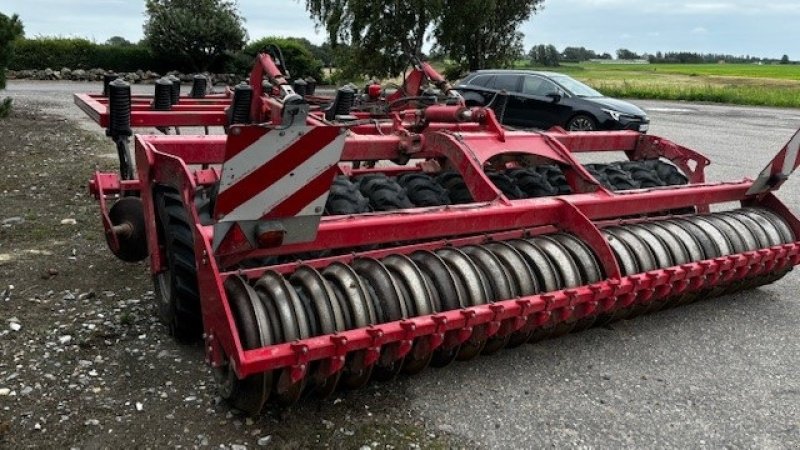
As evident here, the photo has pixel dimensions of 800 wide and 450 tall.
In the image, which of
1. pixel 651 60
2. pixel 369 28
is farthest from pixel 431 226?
pixel 651 60

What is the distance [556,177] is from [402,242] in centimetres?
156

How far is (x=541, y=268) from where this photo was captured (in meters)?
3.57

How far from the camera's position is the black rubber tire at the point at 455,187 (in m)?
4.33

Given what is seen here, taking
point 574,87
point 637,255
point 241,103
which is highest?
point 574,87

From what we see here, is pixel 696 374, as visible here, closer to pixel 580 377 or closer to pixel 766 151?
pixel 580 377

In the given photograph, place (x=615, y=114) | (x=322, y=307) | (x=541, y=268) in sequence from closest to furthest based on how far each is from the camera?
(x=322, y=307) → (x=541, y=268) → (x=615, y=114)

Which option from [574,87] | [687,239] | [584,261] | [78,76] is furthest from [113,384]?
[78,76]

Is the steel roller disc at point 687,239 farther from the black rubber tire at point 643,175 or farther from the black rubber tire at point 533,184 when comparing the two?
the black rubber tire at point 643,175

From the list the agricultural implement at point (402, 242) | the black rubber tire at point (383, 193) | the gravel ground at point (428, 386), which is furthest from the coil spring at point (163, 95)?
the black rubber tire at point (383, 193)

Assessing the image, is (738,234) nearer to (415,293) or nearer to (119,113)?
(415,293)

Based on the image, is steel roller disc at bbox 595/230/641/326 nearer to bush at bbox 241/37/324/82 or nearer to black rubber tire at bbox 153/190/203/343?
black rubber tire at bbox 153/190/203/343

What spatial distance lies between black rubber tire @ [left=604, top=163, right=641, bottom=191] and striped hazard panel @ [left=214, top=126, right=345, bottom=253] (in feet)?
8.76

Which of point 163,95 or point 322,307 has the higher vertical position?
point 163,95

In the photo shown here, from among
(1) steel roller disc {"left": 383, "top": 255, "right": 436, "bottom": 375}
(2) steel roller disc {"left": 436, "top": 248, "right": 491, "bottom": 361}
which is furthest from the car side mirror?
(1) steel roller disc {"left": 383, "top": 255, "right": 436, "bottom": 375}
